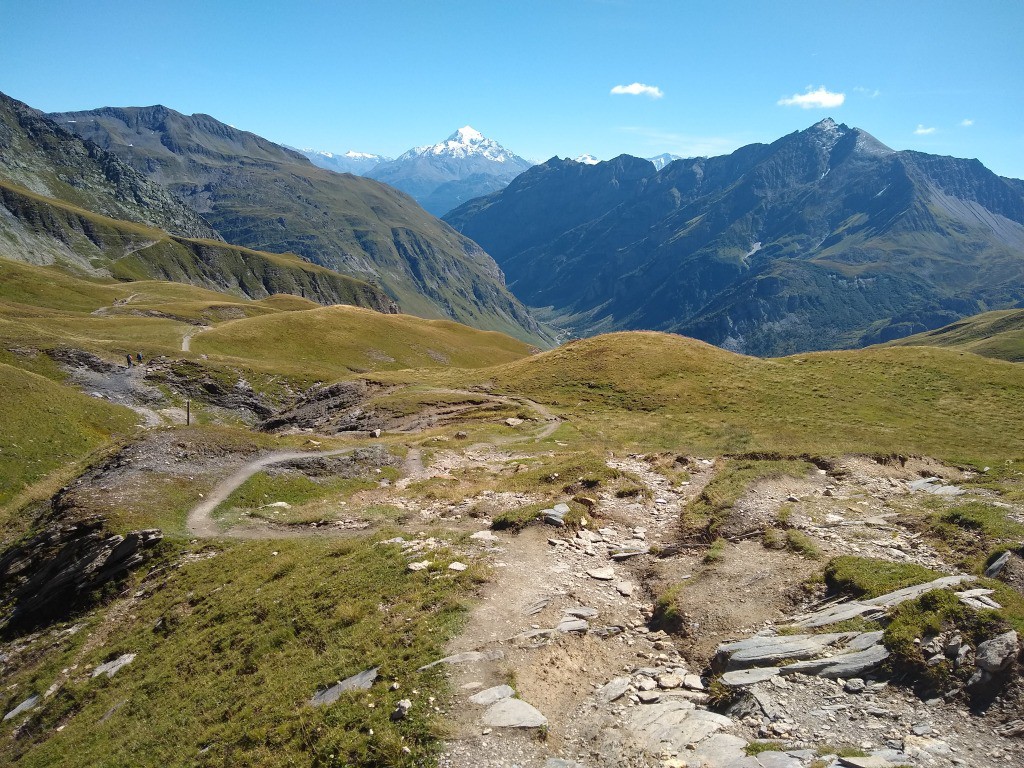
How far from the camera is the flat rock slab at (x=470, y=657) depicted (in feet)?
49.9

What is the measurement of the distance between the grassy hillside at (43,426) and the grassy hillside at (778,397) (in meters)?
36.9

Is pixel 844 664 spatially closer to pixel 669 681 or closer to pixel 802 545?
pixel 669 681

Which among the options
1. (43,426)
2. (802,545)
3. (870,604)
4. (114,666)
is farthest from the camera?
(43,426)

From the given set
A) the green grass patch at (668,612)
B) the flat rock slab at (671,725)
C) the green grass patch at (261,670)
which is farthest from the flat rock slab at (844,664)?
the green grass patch at (261,670)

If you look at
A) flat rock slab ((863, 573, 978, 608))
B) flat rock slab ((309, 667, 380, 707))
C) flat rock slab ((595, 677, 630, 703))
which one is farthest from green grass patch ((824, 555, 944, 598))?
flat rock slab ((309, 667, 380, 707))

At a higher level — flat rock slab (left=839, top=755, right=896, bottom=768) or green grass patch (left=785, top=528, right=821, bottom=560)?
flat rock slab (left=839, top=755, right=896, bottom=768)

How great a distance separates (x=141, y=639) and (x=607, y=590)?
60.1 ft

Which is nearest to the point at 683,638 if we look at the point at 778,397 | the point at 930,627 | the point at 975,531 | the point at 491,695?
the point at 930,627

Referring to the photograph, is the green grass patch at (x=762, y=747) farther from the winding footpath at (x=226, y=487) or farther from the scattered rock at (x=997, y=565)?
the winding footpath at (x=226, y=487)

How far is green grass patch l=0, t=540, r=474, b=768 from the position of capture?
13773 mm

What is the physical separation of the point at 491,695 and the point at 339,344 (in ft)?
326

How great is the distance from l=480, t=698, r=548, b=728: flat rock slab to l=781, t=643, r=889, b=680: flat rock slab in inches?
255

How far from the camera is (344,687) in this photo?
15.1 m

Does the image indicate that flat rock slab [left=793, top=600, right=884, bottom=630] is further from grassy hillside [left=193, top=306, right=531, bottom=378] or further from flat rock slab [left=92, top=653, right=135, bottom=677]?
grassy hillside [left=193, top=306, right=531, bottom=378]
